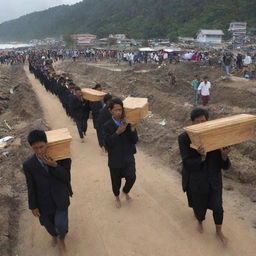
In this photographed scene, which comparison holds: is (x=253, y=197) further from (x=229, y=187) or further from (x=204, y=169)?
(x=204, y=169)

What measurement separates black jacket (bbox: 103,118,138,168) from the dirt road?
97 centimetres

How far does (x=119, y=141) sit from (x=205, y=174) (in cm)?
153

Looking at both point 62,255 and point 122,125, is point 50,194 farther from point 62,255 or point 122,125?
point 122,125

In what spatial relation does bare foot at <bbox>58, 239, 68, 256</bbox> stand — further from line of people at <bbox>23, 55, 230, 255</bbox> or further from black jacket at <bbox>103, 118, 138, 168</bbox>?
black jacket at <bbox>103, 118, 138, 168</bbox>

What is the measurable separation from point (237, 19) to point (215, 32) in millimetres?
12089

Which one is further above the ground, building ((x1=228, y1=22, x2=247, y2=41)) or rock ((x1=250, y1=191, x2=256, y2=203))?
rock ((x1=250, y1=191, x2=256, y2=203))

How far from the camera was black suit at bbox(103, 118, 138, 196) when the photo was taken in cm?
527

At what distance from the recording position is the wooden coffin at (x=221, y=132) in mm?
3975

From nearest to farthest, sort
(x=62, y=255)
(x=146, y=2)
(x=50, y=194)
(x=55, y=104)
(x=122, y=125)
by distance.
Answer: (x=50, y=194), (x=62, y=255), (x=122, y=125), (x=55, y=104), (x=146, y=2)

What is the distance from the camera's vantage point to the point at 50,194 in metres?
4.29

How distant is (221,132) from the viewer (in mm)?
4082

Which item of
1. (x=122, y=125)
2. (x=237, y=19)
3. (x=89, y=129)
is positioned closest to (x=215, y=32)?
(x=237, y=19)

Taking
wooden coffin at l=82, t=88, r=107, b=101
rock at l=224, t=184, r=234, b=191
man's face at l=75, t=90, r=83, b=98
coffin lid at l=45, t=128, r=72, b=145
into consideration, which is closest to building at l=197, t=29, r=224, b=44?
man's face at l=75, t=90, r=83, b=98

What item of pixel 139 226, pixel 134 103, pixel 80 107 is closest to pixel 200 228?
pixel 139 226
